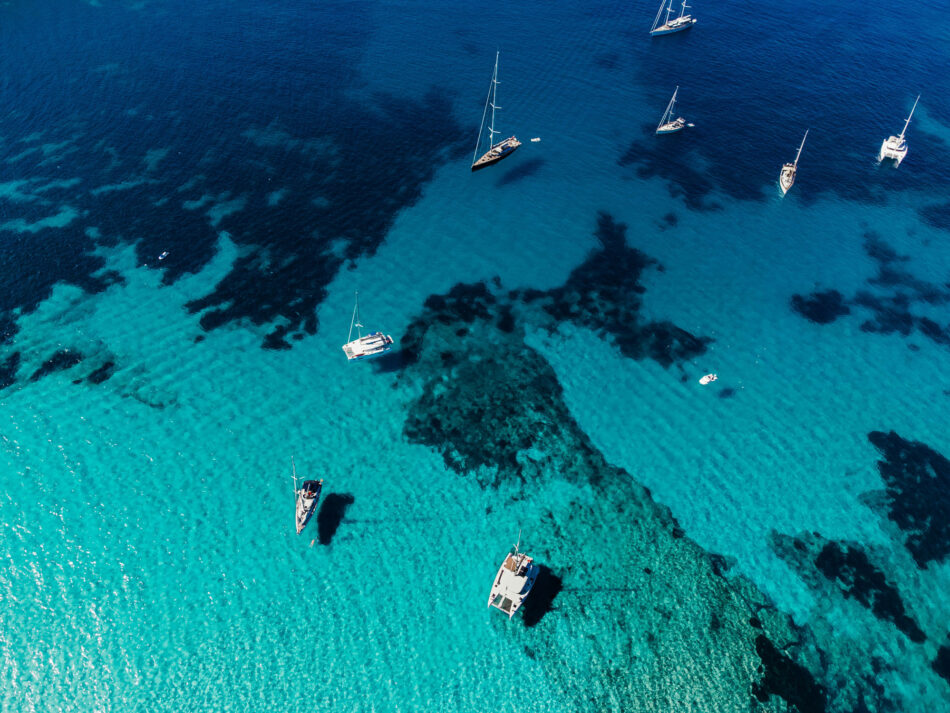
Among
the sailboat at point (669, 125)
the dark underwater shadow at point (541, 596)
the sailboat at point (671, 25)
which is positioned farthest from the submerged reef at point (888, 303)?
the sailboat at point (671, 25)

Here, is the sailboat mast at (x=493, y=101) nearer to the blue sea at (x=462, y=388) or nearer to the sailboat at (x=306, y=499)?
the blue sea at (x=462, y=388)

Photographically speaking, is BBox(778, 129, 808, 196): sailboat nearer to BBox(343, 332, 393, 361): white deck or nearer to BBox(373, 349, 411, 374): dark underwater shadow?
BBox(373, 349, 411, 374): dark underwater shadow

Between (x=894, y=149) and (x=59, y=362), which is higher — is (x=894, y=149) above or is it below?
above

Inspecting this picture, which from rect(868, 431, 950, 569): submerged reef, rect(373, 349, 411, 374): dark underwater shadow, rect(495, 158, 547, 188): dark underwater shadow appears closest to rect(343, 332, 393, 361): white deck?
Result: rect(373, 349, 411, 374): dark underwater shadow

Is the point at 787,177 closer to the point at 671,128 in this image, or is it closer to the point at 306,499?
the point at 671,128

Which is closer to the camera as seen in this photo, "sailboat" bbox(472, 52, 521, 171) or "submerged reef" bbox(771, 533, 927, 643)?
"submerged reef" bbox(771, 533, 927, 643)

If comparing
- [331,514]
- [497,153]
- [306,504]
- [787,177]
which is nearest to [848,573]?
[331,514]
